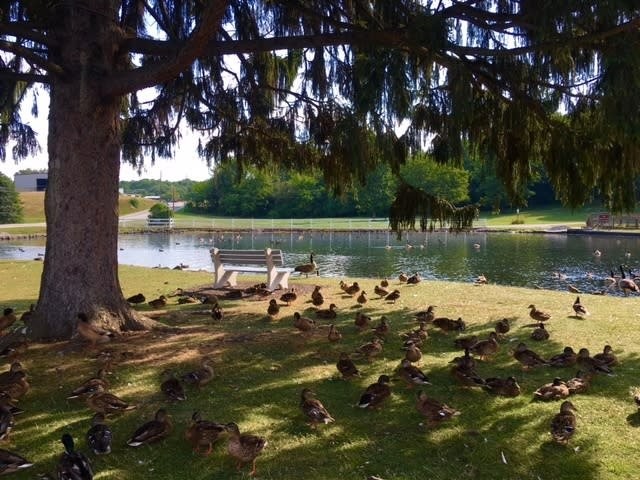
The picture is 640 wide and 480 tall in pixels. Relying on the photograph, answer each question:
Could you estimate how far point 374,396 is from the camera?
5.86 m

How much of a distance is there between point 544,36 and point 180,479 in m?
5.25

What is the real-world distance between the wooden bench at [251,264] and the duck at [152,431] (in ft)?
29.3

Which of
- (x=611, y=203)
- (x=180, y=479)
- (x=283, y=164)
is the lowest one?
(x=180, y=479)

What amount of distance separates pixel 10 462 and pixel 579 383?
5.36 m

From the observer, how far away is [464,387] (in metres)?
6.52

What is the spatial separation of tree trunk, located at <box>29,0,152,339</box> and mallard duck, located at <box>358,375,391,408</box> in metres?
3.97

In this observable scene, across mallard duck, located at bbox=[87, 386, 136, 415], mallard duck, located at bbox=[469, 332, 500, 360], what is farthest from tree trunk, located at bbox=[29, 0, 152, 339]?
mallard duck, located at bbox=[469, 332, 500, 360]

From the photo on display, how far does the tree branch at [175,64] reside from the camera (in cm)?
645

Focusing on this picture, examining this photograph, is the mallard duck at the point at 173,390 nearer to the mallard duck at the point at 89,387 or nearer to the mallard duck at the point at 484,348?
the mallard duck at the point at 89,387

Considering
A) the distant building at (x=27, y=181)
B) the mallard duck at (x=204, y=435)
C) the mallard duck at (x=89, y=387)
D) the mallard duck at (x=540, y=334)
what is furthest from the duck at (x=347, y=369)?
the distant building at (x=27, y=181)

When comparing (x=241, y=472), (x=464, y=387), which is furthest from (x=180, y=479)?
(x=464, y=387)

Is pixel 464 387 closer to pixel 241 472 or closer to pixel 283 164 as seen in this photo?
pixel 241 472

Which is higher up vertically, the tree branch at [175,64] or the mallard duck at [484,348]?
the tree branch at [175,64]

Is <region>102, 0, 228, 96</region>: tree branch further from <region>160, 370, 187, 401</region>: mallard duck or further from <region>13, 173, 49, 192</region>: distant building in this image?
<region>13, 173, 49, 192</region>: distant building
